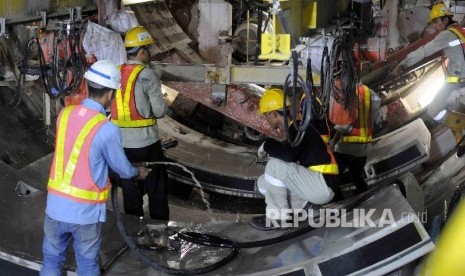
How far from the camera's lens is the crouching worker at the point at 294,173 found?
5129 mm

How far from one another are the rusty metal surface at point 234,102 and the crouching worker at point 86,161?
9.44ft

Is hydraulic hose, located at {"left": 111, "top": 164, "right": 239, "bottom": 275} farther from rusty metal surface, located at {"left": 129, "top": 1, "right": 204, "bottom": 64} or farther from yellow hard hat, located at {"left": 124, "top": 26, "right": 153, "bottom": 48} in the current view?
rusty metal surface, located at {"left": 129, "top": 1, "right": 204, "bottom": 64}

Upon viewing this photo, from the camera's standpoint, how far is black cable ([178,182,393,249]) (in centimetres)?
514

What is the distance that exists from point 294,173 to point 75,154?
1.57 meters

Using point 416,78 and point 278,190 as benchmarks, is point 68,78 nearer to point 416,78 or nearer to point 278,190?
point 278,190

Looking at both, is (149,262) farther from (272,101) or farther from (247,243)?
(272,101)

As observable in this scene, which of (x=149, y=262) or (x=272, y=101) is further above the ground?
(x=272, y=101)

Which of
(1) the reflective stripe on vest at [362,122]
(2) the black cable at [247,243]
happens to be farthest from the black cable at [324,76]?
(1) the reflective stripe on vest at [362,122]

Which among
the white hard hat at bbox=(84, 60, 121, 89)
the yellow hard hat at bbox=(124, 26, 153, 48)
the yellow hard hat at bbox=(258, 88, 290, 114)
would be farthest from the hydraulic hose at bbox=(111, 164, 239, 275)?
the yellow hard hat at bbox=(124, 26, 153, 48)

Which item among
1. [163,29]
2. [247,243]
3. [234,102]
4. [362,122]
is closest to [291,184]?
[247,243]

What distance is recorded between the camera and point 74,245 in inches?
→ 178

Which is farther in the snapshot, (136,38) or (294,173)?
(136,38)

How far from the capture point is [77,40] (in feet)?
20.9

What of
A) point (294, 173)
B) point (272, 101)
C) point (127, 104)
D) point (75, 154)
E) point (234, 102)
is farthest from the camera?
point (234, 102)
